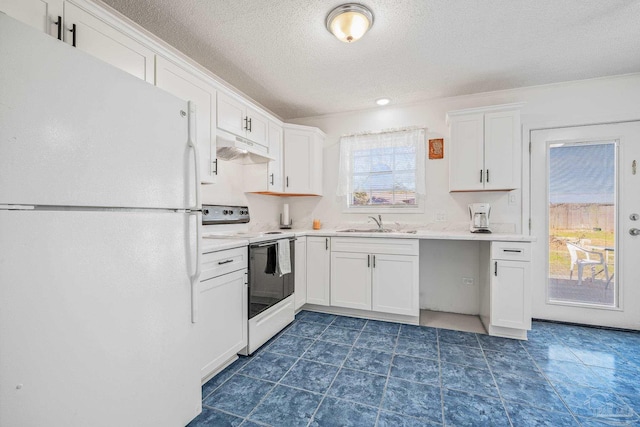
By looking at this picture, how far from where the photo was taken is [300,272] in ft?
10.1

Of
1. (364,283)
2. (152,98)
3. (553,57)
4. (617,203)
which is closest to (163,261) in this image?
(152,98)

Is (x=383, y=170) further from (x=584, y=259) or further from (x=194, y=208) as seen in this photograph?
(x=194, y=208)

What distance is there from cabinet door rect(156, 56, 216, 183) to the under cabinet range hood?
0.14m

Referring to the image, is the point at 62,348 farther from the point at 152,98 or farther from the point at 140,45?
the point at 140,45

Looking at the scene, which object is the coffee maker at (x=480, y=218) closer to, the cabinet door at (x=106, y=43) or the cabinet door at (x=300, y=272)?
the cabinet door at (x=300, y=272)

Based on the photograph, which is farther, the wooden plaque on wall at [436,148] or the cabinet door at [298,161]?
the cabinet door at [298,161]

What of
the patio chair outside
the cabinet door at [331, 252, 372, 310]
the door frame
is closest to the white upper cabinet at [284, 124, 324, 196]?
the cabinet door at [331, 252, 372, 310]

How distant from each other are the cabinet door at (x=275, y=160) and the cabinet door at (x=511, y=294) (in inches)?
94.7

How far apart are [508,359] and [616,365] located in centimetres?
74

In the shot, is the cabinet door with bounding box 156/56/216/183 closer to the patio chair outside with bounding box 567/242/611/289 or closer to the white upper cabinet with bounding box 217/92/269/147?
the white upper cabinet with bounding box 217/92/269/147

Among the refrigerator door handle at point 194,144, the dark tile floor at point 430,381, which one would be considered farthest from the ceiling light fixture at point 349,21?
the dark tile floor at point 430,381

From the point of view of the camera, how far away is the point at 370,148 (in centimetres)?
363

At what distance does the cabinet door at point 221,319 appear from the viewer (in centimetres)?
179

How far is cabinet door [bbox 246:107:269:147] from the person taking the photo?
2.81m
